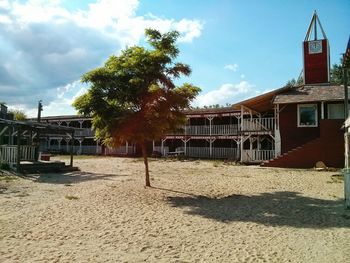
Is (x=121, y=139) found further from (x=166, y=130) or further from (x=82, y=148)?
(x=82, y=148)

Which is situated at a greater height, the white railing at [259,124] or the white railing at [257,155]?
the white railing at [259,124]

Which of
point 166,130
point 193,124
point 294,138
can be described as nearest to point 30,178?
point 166,130

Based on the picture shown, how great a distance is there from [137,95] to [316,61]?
→ 64.0 ft

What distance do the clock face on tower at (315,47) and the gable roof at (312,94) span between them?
310 cm

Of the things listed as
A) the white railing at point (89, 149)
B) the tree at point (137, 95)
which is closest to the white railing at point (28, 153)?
the tree at point (137, 95)

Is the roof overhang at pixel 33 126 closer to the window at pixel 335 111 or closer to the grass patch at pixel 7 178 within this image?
the grass patch at pixel 7 178

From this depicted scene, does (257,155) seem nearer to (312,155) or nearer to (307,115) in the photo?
(307,115)

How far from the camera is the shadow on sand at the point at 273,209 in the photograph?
9292 millimetres

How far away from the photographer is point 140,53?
13.9m

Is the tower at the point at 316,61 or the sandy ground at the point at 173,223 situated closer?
the sandy ground at the point at 173,223

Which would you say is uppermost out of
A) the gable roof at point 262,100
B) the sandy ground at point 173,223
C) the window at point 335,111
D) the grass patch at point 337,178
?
the gable roof at point 262,100

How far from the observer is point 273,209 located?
427 inches

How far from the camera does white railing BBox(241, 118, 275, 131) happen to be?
28281 mm

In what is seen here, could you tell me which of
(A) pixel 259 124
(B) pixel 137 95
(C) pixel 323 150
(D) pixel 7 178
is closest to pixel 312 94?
(C) pixel 323 150
